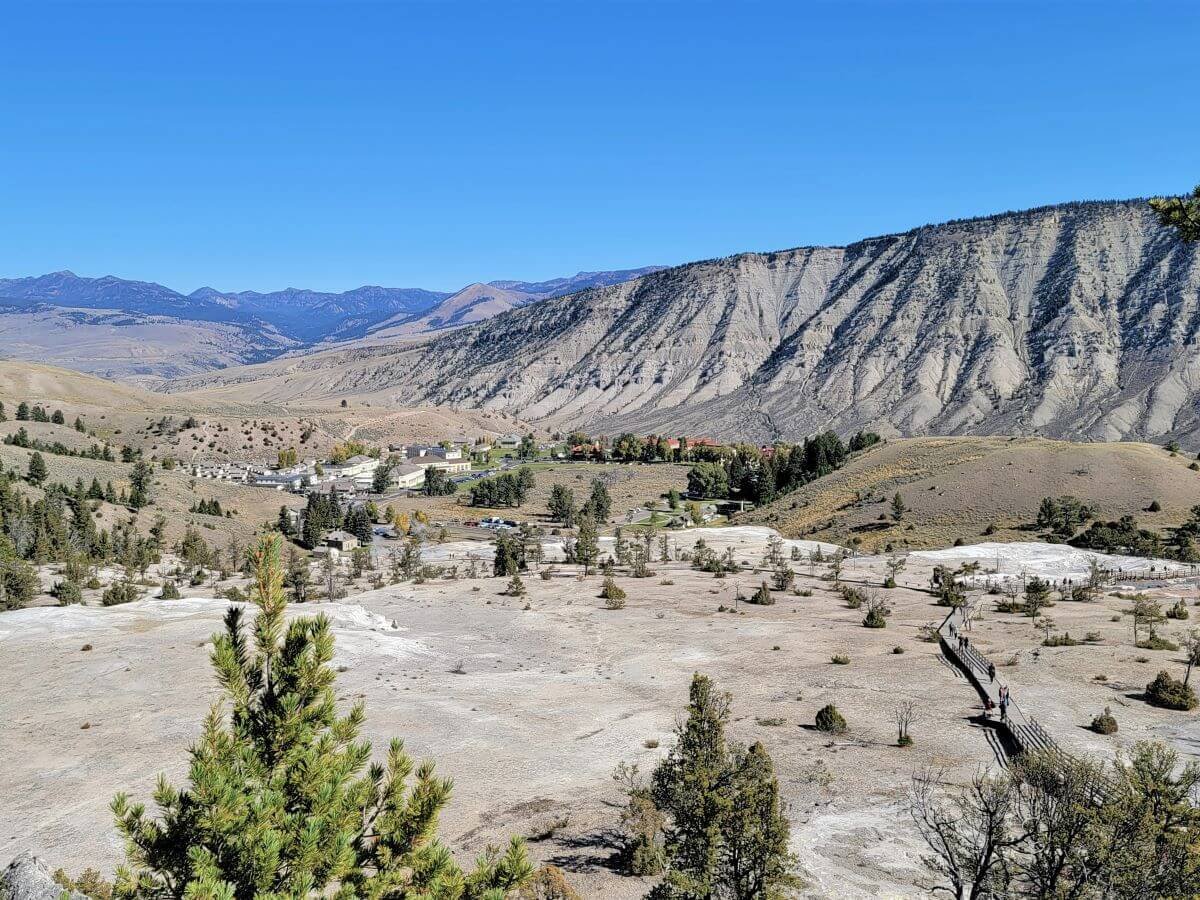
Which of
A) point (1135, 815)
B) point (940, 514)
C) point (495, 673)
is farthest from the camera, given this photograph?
point (940, 514)

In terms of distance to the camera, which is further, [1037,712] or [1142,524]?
[1142,524]

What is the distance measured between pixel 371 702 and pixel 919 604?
126 ft

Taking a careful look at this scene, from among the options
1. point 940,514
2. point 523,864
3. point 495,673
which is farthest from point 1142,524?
point 523,864

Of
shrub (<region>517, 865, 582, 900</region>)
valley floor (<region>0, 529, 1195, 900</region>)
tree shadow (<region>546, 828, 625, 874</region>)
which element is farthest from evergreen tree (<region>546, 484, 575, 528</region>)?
shrub (<region>517, 865, 582, 900</region>)

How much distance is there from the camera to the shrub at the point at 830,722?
3123 centimetres

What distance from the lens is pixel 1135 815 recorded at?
586 inches

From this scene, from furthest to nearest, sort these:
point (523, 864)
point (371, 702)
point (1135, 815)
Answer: point (371, 702) → point (1135, 815) → point (523, 864)

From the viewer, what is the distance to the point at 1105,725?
29609mm

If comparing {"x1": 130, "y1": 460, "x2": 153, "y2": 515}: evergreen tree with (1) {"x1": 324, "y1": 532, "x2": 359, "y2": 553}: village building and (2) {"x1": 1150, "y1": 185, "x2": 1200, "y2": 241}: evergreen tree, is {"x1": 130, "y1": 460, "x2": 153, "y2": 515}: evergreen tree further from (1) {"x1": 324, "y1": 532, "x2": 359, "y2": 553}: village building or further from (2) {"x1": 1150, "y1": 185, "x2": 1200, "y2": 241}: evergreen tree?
(2) {"x1": 1150, "y1": 185, "x2": 1200, "y2": 241}: evergreen tree

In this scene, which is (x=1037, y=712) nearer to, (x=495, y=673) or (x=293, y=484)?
(x=495, y=673)

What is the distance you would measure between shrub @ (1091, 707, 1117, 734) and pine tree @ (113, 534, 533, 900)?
29912mm

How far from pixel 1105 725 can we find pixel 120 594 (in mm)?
58919

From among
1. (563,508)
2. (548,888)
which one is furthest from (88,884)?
(563,508)

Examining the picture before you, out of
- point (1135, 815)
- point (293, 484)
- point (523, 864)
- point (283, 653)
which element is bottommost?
point (293, 484)
